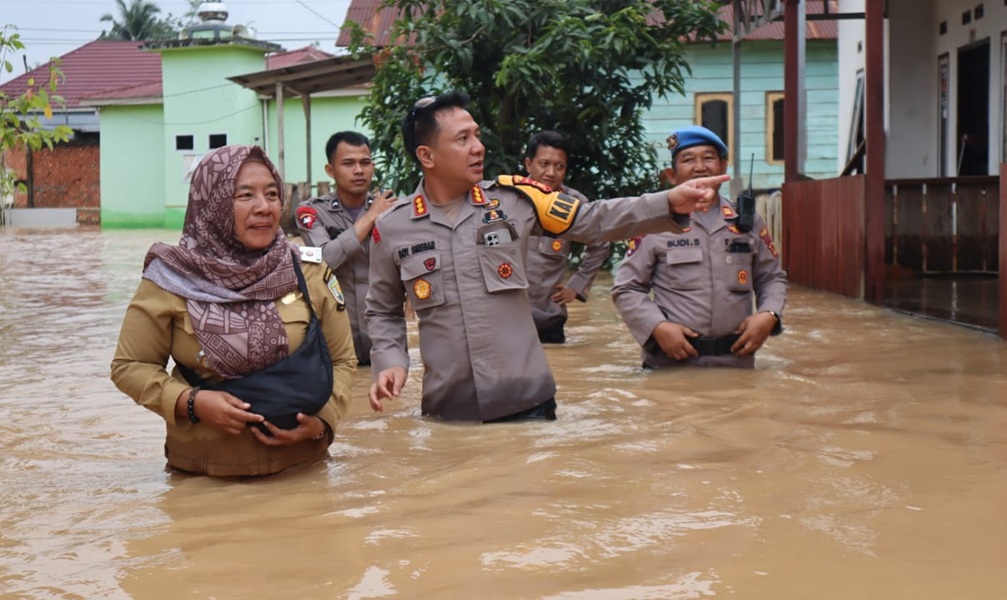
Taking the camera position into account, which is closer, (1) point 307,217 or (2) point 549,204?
(2) point 549,204

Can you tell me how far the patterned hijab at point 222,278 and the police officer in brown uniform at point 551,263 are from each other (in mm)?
4585

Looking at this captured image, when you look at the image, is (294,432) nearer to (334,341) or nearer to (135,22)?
(334,341)

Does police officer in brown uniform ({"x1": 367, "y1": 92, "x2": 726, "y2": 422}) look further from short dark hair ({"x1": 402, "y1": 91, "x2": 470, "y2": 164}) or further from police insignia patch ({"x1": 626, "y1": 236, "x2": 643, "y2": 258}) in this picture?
police insignia patch ({"x1": 626, "y1": 236, "x2": 643, "y2": 258})

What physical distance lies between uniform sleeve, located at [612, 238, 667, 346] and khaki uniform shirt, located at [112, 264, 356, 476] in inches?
97.4

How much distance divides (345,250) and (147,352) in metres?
3.25

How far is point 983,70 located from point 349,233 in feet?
33.9

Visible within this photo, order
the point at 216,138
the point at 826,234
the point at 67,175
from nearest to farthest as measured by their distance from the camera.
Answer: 1. the point at 826,234
2. the point at 216,138
3. the point at 67,175

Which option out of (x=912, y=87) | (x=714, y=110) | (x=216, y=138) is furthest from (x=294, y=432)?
(x=216, y=138)

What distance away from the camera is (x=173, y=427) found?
16.4ft

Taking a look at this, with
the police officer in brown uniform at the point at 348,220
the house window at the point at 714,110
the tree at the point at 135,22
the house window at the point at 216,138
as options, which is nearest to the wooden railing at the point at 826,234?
the police officer in brown uniform at the point at 348,220

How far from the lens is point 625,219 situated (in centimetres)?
541

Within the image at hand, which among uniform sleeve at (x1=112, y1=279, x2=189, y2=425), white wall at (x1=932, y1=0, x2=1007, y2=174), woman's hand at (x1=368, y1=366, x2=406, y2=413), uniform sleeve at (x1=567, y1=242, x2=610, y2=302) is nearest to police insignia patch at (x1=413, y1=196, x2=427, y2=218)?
woman's hand at (x1=368, y1=366, x2=406, y2=413)

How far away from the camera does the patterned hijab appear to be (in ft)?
15.6

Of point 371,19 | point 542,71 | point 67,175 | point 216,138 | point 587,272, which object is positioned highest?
point 371,19
